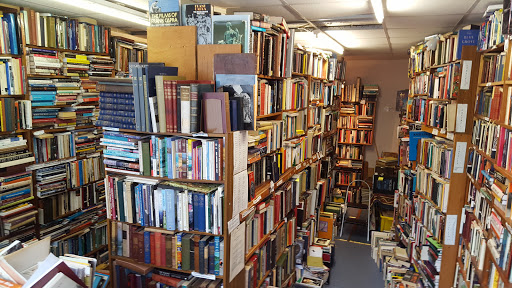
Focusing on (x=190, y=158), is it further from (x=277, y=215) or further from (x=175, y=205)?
(x=277, y=215)

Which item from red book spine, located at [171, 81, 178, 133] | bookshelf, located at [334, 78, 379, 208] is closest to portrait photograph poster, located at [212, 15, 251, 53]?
red book spine, located at [171, 81, 178, 133]

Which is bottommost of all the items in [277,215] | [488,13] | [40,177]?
[277,215]

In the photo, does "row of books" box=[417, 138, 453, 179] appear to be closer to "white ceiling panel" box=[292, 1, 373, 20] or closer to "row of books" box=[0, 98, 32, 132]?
"white ceiling panel" box=[292, 1, 373, 20]

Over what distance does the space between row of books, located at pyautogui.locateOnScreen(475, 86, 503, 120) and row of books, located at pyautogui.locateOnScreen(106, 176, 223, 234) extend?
6.86 feet

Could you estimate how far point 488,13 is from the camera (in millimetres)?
2719

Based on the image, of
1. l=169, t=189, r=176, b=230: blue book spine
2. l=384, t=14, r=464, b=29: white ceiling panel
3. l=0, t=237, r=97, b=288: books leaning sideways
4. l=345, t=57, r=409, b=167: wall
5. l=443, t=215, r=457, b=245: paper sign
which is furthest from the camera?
l=345, t=57, r=409, b=167: wall

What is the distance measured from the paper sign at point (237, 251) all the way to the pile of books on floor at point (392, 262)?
7.55 ft

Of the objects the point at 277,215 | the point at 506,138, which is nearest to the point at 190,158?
the point at 277,215

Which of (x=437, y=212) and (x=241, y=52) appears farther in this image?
(x=437, y=212)

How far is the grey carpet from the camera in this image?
457cm

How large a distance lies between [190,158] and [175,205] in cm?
36

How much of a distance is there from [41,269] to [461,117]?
133 inches

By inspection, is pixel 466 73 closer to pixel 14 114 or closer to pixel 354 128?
pixel 14 114

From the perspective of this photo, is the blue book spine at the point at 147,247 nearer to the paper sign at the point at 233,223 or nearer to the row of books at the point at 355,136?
the paper sign at the point at 233,223
